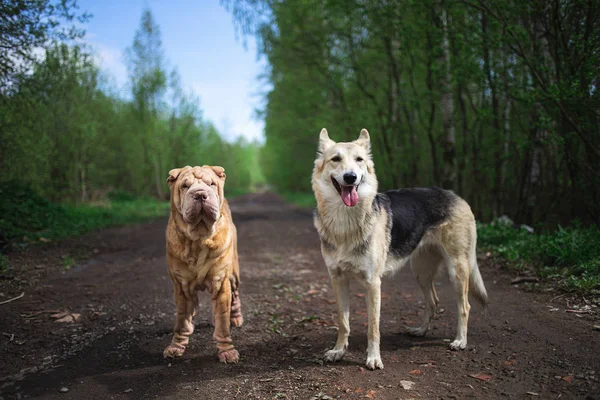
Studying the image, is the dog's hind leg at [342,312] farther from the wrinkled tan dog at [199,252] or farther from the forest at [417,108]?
the forest at [417,108]

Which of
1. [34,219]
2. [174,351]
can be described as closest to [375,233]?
[174,351]

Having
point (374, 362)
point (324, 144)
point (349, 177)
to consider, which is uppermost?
point (324, 144)

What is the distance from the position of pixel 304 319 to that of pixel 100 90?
64.7 ft

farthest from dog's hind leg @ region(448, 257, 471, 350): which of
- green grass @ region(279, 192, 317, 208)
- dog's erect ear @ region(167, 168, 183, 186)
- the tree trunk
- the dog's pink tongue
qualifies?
green grass @ region(279, 192, 317, 208)

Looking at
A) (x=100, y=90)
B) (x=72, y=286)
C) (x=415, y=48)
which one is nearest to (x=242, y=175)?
(x=100, y=90)

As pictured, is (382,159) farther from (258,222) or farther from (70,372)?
(70,372)

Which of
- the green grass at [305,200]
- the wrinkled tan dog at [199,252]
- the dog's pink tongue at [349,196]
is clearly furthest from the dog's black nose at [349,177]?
the green grass at [305,200]

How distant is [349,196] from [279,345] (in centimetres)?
190

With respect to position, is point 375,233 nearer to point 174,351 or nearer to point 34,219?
point 174,351

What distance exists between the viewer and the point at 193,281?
387 cm

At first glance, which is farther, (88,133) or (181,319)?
(88,133)

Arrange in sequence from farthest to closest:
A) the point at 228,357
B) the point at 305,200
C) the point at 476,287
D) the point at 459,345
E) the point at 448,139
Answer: the point at 305,200 < the point at 448,139 < the point at 476,287 < the point at 459,345 < the point at 228,357

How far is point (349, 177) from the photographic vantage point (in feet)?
11.7

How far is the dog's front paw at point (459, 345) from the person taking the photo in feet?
13.3
